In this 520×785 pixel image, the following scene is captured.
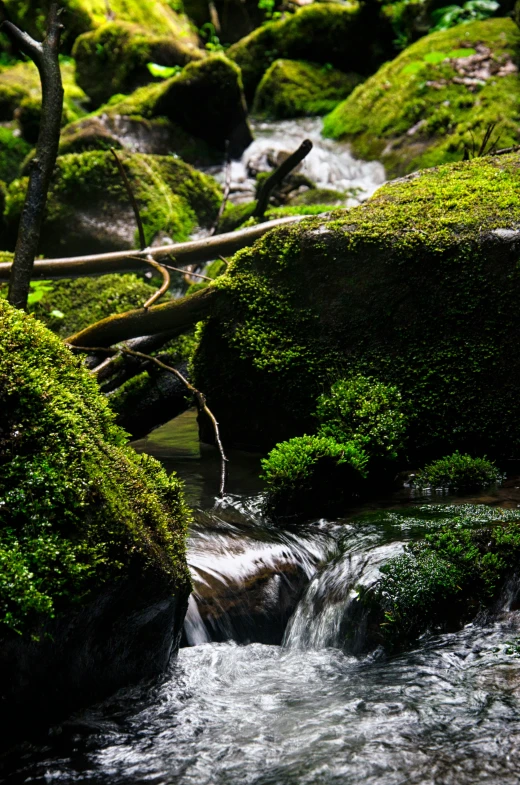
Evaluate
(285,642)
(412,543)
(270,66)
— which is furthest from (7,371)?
(270,66)

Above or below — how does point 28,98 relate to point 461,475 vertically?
above

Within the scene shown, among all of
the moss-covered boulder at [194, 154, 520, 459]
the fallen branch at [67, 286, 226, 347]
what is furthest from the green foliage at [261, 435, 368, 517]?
the fallen branch at [67, 286, 226, 347]

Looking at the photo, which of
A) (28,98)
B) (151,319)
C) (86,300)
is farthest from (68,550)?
(28,98)

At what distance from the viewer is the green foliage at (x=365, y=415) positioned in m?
6.09

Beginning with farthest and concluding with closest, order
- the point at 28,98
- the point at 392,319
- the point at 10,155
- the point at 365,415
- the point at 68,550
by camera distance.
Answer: the point at 28,98
the point at 10,155
the point at 392,319
the point at 365,415
the point at 68,550

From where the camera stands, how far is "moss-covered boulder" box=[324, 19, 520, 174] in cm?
1269

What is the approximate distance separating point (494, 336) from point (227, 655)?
3894 mm

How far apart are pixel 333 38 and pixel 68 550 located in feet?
63.0

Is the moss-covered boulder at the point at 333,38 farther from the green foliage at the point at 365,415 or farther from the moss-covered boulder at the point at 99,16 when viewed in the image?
the green foliage at the point at 365,415

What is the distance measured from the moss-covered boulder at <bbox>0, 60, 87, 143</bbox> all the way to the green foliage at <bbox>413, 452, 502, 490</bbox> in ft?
40.7

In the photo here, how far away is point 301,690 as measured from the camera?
381cm

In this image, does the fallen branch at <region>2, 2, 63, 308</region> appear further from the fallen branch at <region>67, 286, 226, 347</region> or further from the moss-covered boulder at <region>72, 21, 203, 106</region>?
the moss-covered boulder at <region>72, 21, 203, 106</region>

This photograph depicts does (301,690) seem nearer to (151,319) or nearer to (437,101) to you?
(151,319)

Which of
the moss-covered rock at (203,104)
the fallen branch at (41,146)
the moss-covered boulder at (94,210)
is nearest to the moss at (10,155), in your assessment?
the moss-covered rock at (203,104)
